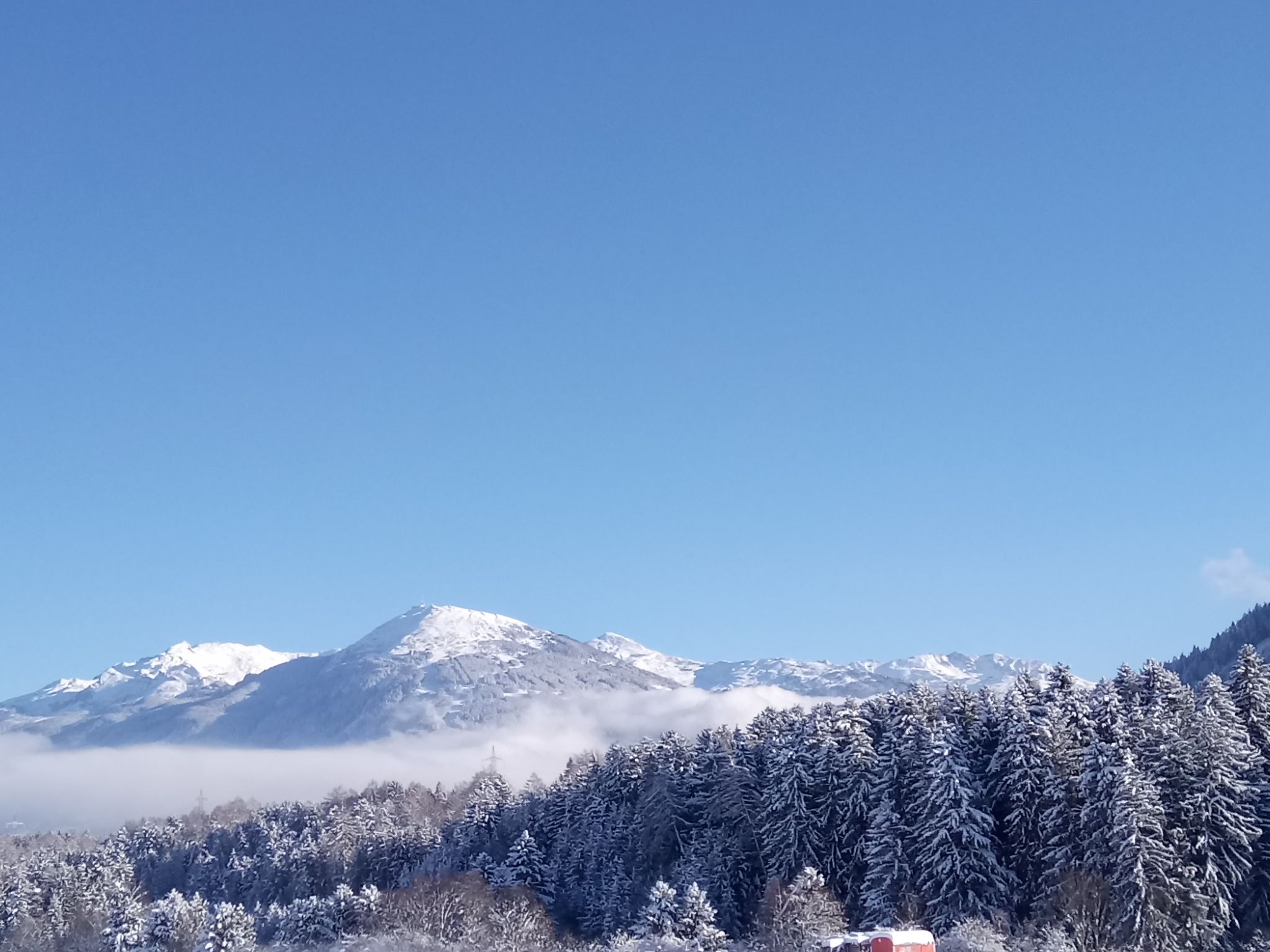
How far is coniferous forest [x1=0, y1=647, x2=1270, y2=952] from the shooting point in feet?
197

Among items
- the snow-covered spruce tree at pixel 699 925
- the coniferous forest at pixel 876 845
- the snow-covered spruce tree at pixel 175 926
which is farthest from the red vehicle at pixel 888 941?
the snow-covered spruce tree at pixel 175 926

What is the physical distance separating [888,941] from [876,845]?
63.5 ft

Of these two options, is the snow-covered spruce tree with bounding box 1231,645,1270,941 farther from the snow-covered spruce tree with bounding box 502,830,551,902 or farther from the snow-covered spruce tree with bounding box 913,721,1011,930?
the snow-covered spruce tree with bounding box 502,830,551,902

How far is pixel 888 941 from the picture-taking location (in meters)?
52.8

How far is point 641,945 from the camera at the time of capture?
7000cm

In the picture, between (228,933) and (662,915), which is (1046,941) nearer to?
(662,915)

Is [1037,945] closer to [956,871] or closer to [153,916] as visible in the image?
[956,871]

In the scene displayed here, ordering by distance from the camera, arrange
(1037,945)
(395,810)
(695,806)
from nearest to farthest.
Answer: (1037,945)
(695,806)
(395,810)

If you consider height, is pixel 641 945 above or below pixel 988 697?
Result: below

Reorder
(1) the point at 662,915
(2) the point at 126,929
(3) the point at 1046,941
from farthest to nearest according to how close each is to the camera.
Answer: (2) the point at 126,929, (1) the point at 662,915, (3) the point at 1046,941

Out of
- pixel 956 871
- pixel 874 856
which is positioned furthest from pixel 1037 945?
pixel 874 856

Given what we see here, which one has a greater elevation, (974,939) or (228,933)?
(974,939)

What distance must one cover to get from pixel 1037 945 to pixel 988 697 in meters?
23.4

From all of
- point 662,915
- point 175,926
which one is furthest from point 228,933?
point 662,915
